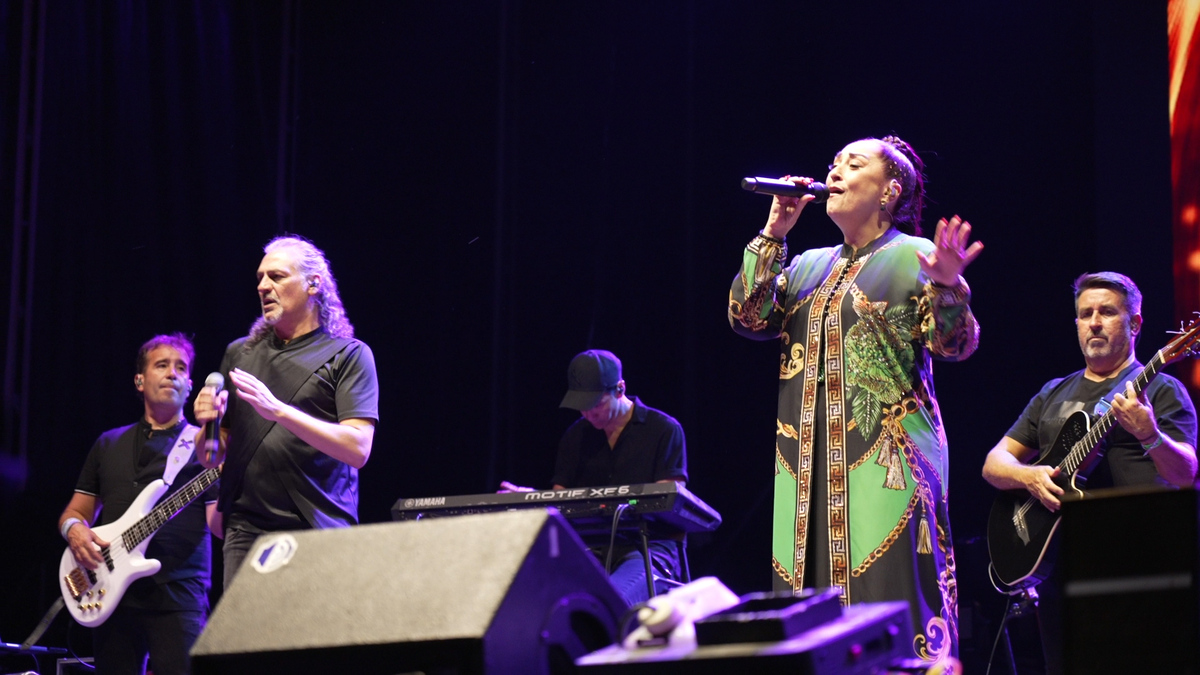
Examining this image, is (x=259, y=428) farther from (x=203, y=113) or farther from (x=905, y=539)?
(x=203, y=113)

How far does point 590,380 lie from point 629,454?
38 centimetres

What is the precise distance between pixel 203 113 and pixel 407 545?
5.07 m

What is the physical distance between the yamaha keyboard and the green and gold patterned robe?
4.16 feet

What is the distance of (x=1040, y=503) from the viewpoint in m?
3.97

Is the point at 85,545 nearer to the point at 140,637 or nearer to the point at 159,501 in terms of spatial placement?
the point at 159,501

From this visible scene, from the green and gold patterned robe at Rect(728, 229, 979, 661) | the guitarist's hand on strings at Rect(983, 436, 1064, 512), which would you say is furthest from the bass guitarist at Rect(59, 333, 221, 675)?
the guitarist's hand on strings at Rect(983, 436, 1064, 512)

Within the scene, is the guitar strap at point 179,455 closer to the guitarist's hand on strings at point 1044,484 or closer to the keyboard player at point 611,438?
the keyboard player at point 611,438

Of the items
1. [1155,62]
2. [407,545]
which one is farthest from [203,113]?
[407,545]

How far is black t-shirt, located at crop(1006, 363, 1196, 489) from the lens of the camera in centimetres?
384

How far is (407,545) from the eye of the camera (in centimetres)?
188

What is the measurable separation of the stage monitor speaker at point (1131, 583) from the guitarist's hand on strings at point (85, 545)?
4.37 m

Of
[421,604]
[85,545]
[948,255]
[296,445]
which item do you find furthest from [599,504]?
[421,604]

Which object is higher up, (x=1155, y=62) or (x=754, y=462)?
(x=1155, y=62)

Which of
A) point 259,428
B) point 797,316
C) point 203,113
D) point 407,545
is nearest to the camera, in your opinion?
point 407,545
